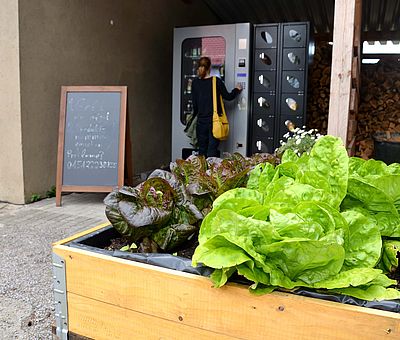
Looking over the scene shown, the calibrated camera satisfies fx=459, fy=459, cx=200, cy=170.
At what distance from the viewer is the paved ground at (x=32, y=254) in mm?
2406

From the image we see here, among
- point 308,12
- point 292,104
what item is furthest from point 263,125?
point 308,12

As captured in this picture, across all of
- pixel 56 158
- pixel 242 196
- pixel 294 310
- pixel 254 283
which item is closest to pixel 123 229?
pixel 242 196

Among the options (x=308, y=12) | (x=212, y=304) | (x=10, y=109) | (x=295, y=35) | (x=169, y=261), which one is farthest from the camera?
(x=308, y=12)

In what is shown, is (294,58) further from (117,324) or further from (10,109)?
(117,324)

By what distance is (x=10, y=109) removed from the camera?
4684 millimetres

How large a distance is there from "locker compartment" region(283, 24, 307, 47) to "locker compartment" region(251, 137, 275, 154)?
3.96 ft

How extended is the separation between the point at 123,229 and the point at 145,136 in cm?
537

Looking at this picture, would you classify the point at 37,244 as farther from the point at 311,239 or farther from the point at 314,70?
the point at 314,70

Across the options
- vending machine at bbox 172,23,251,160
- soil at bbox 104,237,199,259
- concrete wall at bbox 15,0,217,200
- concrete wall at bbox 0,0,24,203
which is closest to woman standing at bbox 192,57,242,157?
vending machine at bbox 172,23,251,160

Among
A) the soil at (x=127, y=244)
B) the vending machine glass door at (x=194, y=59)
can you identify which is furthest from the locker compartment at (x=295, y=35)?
the soil at (x=127, y=244)

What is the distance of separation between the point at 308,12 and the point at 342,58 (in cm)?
576

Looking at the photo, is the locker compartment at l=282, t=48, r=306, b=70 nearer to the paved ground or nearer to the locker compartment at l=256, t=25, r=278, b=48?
the locker compartment at l=256, t=25, r=278, b=48

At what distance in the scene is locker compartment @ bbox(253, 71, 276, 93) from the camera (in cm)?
579

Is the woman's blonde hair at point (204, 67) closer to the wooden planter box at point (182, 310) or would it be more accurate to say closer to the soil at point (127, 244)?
the soil at point (127, 244)
